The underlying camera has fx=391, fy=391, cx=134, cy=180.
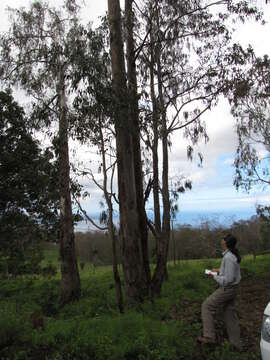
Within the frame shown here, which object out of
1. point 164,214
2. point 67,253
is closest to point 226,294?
point 164,214

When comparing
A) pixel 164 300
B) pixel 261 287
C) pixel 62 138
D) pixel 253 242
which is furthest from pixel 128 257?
pixel 253 242

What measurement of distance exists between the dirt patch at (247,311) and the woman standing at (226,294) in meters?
0.39

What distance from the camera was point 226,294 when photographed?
560 cm

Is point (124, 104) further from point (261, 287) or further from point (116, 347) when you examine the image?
point (261, 287)

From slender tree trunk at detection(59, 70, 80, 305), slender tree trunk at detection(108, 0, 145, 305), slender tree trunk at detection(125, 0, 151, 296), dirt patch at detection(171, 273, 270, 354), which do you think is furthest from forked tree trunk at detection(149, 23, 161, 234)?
dirt patch at detection(171, 273, 270, 354)

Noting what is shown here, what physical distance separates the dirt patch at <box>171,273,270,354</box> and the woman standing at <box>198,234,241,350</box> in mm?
388

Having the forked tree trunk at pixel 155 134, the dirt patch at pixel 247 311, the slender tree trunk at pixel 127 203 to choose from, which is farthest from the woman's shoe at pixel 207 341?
the forked tree trunk at pixel 155 134

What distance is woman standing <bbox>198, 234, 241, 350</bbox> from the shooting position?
5.53 m

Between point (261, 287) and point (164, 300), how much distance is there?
3449 millimetres

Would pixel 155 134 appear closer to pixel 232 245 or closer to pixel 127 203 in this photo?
pixel 127 203

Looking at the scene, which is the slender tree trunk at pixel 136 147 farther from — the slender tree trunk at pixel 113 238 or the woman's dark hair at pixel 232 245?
the woman's dark hair at pixel 232 245

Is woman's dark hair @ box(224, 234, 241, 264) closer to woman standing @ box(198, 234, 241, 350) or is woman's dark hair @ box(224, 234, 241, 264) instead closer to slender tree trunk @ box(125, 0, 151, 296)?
woman standing @ box(198, 234, 241, 350)

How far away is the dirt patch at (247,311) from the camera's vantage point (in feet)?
20.4

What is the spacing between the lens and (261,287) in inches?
445
